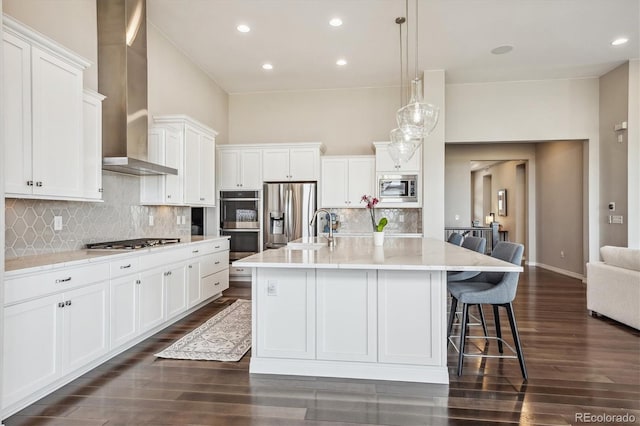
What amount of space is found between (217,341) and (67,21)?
318cm

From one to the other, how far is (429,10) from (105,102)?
11.8 feet

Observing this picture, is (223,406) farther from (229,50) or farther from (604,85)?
(604,85)

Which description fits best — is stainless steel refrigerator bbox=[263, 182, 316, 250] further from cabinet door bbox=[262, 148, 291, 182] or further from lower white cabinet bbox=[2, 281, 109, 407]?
lower white cabinet bbox=[2, 281, 109, 407]

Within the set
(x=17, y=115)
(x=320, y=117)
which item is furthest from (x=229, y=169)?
(x=17, y=115)

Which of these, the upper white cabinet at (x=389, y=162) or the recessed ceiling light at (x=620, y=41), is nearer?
the recessed ceiling light at (x=620, y=41)

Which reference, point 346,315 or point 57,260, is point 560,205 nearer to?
point 346,315

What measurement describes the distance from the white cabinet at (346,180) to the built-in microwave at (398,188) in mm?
192

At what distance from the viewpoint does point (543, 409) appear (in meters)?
2.14

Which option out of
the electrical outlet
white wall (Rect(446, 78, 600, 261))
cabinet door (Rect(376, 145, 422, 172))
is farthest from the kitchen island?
white wall (Rect(446, 78, 600, 261))

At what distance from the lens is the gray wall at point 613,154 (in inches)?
210

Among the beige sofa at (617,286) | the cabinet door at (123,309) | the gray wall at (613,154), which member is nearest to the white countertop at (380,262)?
the cabinet door at (123,309)

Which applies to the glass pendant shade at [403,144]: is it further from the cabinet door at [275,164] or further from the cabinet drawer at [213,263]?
the cabinet drawer at [213,263]

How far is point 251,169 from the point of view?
5.89 metres

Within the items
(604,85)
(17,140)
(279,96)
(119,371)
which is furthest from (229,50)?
(604,85)
